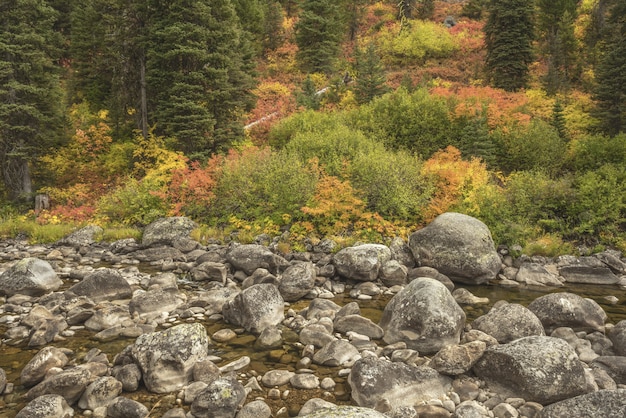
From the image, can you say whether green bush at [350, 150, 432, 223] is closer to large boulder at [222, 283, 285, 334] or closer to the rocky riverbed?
the rocky riverbed

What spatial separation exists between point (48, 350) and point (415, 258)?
1110 centimetres

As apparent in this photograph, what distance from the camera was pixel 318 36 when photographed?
38.9m

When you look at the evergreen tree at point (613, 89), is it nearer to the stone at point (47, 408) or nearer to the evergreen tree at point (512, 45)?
the evergreen tree at point (512, 45)

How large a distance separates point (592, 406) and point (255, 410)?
5.33 metres

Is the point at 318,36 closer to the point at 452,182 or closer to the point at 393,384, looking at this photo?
the point at 452,182

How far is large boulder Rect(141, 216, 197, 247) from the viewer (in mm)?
17031

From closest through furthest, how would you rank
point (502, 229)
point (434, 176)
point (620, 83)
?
point (502, 229) < point (434, 176) < point (620, 83)

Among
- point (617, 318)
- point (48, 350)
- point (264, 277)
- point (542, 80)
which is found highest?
point (542, 80)

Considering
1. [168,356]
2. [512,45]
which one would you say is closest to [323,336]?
[168,356]

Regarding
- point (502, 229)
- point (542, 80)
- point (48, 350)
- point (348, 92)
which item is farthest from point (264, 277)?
point (542, 80)

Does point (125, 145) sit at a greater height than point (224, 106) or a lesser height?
lesser

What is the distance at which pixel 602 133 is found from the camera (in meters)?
22.9

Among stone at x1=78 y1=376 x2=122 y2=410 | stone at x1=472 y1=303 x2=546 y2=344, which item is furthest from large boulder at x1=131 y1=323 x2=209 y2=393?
stone at x1=472 y1=303 x2=546 y2=344

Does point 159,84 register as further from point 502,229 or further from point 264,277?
point 502,229
